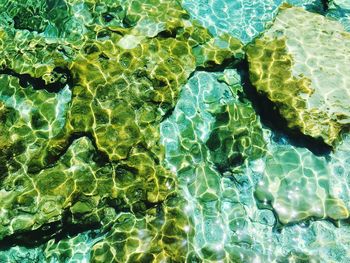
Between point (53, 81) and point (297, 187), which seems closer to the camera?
point (297, 187)

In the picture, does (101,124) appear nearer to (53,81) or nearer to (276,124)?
(53,81)

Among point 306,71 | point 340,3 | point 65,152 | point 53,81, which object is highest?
point 340,3

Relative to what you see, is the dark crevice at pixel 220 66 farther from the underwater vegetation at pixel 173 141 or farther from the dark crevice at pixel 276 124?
the dark crevice at pixel 276 124

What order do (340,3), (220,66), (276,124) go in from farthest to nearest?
(340,3) → (220,66) → (276,124)

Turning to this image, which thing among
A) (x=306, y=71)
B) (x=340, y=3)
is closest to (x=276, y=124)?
(x=306, y=71)

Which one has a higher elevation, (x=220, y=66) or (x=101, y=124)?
(x=220, y=66)

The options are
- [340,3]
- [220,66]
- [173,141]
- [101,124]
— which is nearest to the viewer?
[101,124]

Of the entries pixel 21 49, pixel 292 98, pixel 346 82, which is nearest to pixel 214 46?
pixel 292 98
